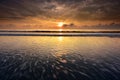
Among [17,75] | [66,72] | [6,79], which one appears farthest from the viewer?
[66,72]

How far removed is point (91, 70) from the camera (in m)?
11.3

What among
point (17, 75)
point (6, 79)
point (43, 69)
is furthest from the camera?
point (43, 69)

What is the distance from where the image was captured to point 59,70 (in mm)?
11266

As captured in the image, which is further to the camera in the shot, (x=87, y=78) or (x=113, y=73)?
(x=113, y=73)

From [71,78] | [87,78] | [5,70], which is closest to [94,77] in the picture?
[87,78]

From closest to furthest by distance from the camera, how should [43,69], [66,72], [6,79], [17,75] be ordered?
[6,79]
[17,75]
[66,72]
[43,69]

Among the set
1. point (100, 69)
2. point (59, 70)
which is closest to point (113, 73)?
point (100, 69)

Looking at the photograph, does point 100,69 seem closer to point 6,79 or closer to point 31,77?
point 31,77

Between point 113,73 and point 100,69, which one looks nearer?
point 113,73

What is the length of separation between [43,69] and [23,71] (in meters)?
1.60

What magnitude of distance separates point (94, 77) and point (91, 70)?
63.6 inches

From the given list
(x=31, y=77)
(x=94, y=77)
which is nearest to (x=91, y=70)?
(x=94, y=77)

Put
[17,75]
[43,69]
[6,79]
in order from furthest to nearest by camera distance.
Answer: [43,69] < [17,75] < [6,79]

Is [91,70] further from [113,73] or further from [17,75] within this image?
[17,75]
